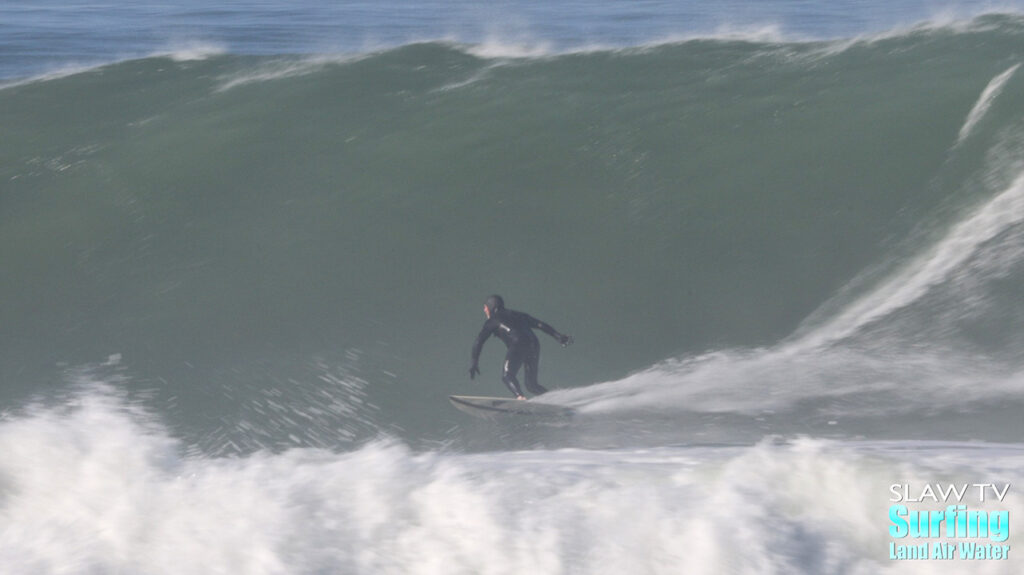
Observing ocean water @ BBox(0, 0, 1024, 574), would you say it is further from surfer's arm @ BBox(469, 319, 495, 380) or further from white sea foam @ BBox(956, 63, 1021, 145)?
surfer's arm @ BBox(469, 319, 495, 380)

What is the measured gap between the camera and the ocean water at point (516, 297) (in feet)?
20.8

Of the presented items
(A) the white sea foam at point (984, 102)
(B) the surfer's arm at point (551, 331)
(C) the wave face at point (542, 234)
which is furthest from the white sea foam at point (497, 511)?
(A) the white sea foam at point (984, 102)

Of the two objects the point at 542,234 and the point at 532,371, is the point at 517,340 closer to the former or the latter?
the point at 532,371

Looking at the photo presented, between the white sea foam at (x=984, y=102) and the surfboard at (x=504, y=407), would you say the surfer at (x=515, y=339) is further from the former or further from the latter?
the white sea foam at (x=984, y=102)

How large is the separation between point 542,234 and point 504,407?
9.63 feet

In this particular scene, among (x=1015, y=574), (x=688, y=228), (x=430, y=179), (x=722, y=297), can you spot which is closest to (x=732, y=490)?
(x=1015, y=574)

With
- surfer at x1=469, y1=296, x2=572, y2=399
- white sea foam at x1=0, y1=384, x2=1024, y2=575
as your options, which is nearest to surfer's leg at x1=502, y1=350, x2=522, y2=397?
surfer at x1=469, y1=296, x2=572, y2=399

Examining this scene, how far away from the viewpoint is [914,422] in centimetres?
808

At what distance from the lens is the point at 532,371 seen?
9.26 metres

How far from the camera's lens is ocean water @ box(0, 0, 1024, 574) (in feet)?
20.8

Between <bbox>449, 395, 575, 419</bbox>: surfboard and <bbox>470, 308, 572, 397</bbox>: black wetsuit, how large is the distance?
36cm

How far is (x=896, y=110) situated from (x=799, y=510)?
25.7ft

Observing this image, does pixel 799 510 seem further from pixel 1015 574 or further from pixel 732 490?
pixel 1015 574

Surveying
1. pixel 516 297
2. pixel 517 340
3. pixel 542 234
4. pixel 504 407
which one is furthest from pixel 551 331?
pixel 542 234
